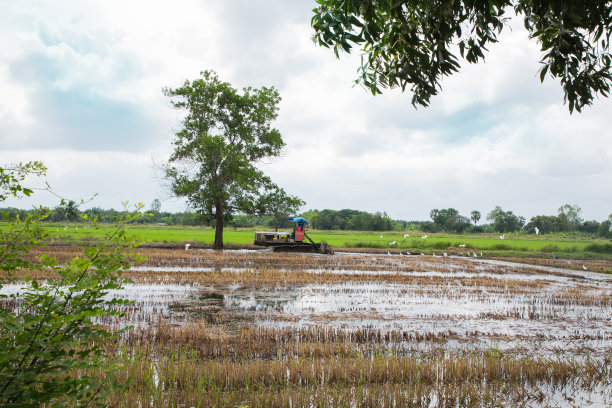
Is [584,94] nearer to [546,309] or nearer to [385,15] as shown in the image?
[385,15]

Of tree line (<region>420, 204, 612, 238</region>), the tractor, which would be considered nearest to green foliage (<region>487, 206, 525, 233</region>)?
tree line (<region>420, 204, 612, 238</region>)

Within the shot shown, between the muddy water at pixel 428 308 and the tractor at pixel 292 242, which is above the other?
the tractor at pixel 292 242

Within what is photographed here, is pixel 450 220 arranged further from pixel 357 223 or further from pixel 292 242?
pixel 292 242

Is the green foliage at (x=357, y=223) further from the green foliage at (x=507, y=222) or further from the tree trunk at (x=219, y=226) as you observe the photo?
the tree trunk at (x=219, y=226)

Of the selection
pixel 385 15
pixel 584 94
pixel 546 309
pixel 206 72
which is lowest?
pixel 546 309

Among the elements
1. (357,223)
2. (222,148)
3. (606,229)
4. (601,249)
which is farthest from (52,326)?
(606,229)

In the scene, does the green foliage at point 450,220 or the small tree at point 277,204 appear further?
the green foliage at point 450,220

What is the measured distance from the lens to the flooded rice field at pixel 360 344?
4992 mm

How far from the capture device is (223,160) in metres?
29.5

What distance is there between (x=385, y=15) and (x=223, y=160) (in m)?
26.1

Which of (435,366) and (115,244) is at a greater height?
(115,244)

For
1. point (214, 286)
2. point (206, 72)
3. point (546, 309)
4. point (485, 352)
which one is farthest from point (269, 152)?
point (485, 352)

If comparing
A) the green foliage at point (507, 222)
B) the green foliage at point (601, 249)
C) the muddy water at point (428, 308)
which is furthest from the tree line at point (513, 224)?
the muddy water at point (428, 308)

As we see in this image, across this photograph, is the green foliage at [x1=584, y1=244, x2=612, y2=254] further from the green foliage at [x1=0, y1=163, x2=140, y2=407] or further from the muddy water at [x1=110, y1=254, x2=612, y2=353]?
the green foliage at [x1=0, y1=163, x2=140, y2=407]
